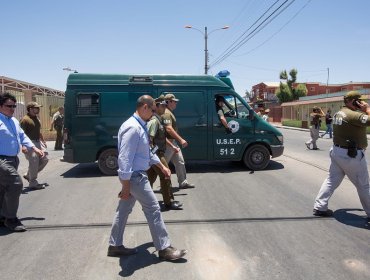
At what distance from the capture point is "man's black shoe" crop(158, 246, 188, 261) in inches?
159

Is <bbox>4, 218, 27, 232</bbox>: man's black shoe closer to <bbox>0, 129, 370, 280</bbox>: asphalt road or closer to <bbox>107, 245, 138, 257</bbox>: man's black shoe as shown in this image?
<bbox>0, 129, 370, 280</bbox>: asphalt road

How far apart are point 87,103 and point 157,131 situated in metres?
3.83

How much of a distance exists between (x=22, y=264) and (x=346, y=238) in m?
3.70

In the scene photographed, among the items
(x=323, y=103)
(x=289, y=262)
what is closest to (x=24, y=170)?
(x=289, y=262)

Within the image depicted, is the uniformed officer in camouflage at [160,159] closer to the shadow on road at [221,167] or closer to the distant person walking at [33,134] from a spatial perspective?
the distant person walking at [33,134]

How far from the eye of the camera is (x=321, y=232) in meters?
4.88

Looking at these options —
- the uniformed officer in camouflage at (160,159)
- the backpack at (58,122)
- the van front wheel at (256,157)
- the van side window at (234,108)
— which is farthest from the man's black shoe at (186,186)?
the backpack at (58,122)

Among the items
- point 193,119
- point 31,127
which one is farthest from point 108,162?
point 193,119

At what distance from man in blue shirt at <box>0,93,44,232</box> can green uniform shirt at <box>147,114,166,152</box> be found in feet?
6.17

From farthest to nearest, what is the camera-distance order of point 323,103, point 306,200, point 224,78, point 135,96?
point 323,103 → point 224,78 → point 135,96 → point 306,200

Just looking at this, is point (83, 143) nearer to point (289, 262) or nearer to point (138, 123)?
point (138, 123)

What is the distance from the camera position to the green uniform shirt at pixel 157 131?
19.1ft

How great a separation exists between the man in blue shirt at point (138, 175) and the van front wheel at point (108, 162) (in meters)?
5.27

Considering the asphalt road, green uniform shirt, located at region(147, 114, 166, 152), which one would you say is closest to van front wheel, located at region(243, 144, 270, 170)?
the asphalt road
